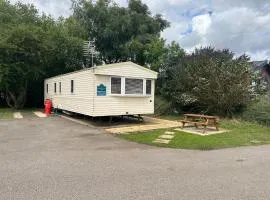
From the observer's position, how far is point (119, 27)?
26.9 m

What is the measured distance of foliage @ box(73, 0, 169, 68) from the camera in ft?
87.8

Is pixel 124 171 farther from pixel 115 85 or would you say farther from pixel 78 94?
pixel 78 94

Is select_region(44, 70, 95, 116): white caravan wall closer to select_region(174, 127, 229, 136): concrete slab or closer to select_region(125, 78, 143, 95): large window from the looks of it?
select_region(125, 78, 143, 95): large window

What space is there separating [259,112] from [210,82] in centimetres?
262

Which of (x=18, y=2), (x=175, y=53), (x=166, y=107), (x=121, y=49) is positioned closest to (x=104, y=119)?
(x=166, y=107)

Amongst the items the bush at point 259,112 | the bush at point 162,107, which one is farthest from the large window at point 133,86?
the bush at point 259,112

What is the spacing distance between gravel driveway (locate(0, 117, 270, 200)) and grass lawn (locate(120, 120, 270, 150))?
604mm

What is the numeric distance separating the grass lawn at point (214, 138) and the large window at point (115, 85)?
284 centimetres

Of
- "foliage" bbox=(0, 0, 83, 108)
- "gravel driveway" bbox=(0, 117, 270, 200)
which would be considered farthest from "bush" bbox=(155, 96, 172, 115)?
"foliage" bbox=(0, 0, 83, 108)

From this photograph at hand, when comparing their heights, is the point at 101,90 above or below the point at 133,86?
below

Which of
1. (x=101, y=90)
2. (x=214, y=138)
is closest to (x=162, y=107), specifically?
(x=101, y=90)

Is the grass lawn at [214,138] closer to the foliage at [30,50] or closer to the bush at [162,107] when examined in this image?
the bush at [162,107]

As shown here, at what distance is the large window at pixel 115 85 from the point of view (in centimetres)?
1392

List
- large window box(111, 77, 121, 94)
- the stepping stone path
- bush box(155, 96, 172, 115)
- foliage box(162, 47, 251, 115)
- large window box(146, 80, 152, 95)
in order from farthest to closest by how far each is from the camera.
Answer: bush box(155, 96, 172, 115)
foliage box(162, 47, 251, 115)
large window box(146, 80, 152, 95)
large window box(111, 77, 121, 94)
the stepping stone path
